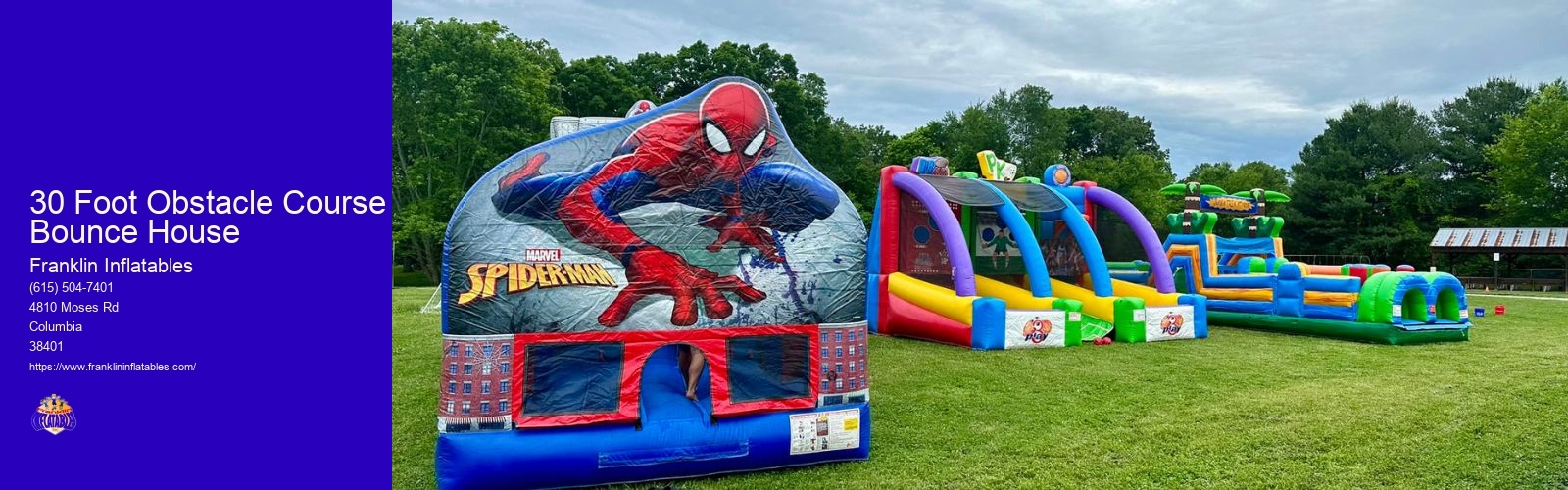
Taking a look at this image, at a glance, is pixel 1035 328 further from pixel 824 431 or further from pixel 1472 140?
pixel 1472 140

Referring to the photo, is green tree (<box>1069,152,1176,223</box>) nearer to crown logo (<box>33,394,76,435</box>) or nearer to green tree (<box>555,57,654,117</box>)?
green tree (<box>555,57,654,117</box>)

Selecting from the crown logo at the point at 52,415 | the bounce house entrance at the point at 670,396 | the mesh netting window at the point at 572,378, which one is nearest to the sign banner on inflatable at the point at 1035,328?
the bounce house entrance at the point at 670,396

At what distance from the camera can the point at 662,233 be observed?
418 centimetres

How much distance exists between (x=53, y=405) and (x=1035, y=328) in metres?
8.44

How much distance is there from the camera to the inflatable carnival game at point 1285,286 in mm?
10453

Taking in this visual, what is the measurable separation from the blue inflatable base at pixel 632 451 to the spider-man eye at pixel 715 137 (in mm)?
1358

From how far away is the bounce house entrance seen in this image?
4.30 meters

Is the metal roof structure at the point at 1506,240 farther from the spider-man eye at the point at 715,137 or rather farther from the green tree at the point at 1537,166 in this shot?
the spider-man eye at the point at 715,137

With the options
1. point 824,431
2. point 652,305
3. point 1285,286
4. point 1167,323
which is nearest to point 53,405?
point 652,305

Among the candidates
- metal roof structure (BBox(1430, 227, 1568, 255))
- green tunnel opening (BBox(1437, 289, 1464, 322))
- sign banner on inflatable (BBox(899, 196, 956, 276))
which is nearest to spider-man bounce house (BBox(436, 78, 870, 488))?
Answer: sign banner on inflatable (BBox(899, 196, 956, 276))

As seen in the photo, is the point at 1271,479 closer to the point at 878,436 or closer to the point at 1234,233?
the point at 878,436

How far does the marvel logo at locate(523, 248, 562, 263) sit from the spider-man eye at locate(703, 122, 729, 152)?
0.93 metres

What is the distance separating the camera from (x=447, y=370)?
12.5ft

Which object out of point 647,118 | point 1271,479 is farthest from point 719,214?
point 1271,479
